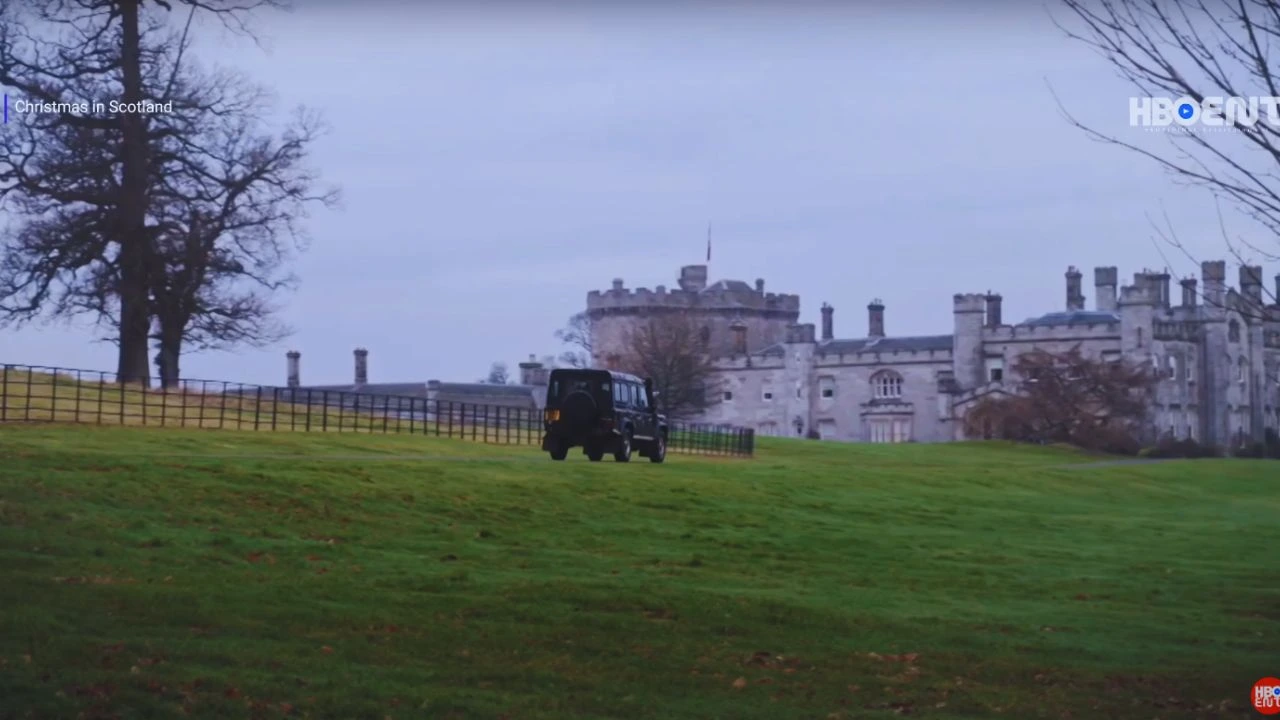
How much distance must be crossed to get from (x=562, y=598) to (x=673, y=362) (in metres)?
77.4

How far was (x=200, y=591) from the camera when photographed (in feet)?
60.5

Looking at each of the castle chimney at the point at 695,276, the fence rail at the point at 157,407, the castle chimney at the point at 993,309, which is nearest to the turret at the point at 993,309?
the castle chimney at the point at 993,309

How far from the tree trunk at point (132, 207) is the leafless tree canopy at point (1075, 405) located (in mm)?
50445

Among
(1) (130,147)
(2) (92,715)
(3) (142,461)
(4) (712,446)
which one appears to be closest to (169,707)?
(2) (92,715)

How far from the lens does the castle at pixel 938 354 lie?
99.0m

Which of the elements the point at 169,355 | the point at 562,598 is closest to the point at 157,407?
the point at 169,355

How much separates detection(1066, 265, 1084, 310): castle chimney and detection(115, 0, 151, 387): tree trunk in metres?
68.9

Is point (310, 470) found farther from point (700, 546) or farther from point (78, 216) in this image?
point (78, 216)

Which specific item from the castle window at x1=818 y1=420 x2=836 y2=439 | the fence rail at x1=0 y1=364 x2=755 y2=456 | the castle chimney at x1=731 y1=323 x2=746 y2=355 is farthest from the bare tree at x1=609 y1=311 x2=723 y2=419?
the fence rail at x1=0 y1=364 x2=755 y2=456

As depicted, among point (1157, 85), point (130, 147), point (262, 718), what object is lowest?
point (262, 718)

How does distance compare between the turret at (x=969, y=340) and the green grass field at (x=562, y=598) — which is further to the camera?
the turret at (x=969, y=340)

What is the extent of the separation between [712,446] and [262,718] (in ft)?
168

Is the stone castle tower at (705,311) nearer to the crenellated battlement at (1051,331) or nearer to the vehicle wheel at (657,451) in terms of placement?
the crenellated battlement at (1051,331)

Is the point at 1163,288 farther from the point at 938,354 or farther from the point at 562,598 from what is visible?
the point at 562,598
